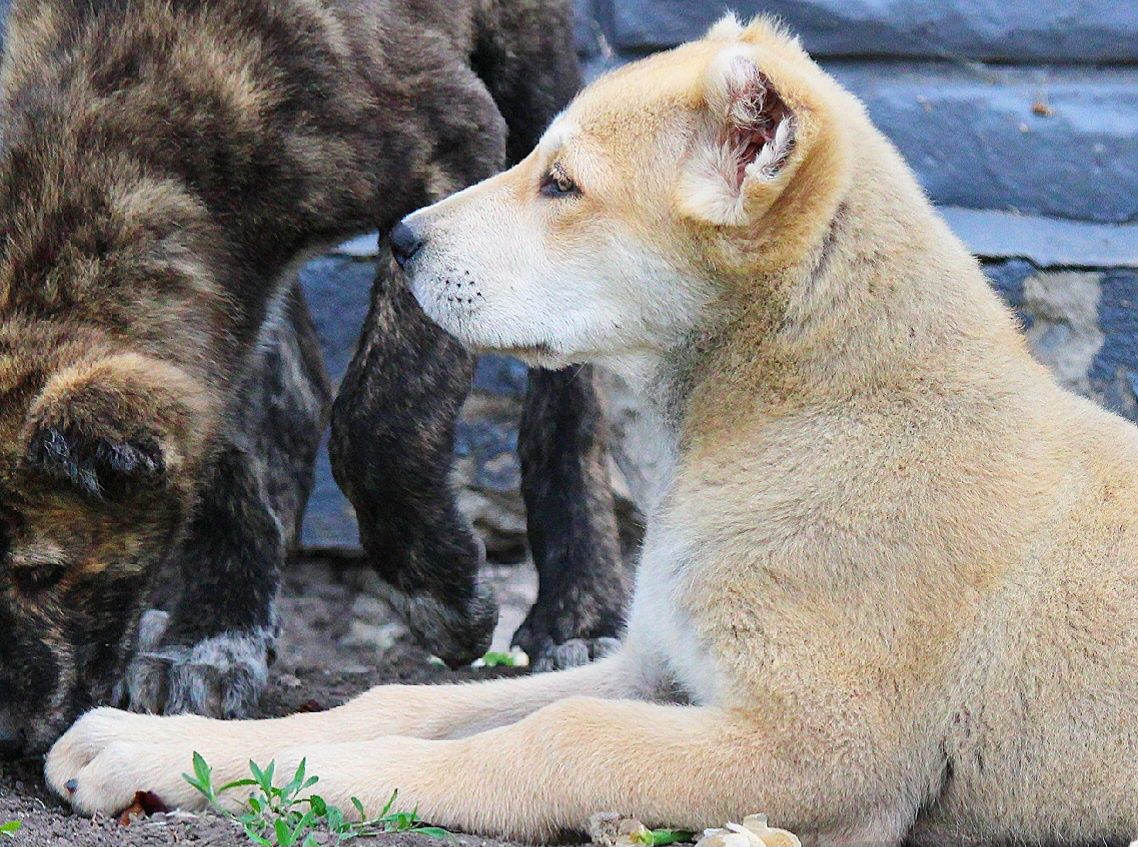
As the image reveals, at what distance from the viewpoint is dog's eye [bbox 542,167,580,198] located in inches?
131

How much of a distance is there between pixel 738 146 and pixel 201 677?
197 cm

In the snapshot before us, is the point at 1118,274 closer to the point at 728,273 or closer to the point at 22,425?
the point at 728,273

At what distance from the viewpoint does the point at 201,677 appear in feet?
13.6

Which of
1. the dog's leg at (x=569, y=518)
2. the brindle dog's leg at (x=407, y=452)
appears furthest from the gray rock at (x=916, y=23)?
the brindle dog's leg at (x=407, y=452)

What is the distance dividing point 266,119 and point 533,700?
59.6 inches

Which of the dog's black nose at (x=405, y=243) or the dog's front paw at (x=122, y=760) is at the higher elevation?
the dog's black nose at (x=405, y=243)

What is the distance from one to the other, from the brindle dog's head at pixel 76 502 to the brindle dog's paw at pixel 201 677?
1.16 feet

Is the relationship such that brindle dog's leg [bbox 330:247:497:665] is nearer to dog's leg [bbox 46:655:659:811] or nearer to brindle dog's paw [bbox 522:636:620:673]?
brindle dog's paw [bbox 522:636:620:673]

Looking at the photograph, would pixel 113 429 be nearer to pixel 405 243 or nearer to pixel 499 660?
pixel 405 243

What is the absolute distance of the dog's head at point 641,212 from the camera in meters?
3.10

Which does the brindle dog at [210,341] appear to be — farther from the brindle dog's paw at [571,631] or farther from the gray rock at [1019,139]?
the gray rock at [1019,139]

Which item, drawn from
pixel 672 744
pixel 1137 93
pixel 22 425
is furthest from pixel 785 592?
pixel 1137 93

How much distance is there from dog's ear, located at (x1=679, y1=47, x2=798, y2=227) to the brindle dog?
1.17 meters

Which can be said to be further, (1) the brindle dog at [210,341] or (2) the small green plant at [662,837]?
(1) the brindle dog at [210,341]
